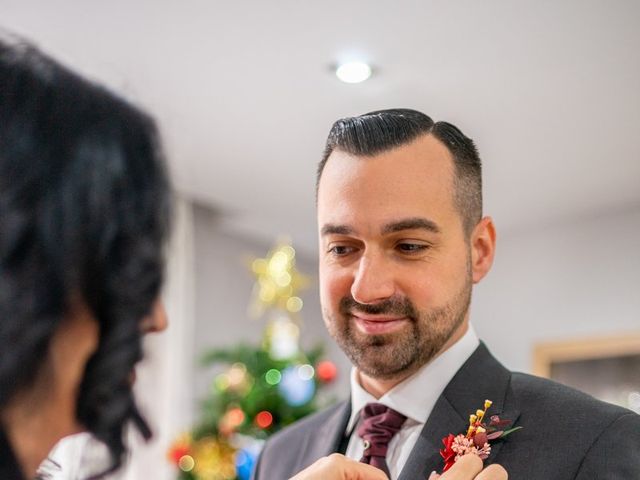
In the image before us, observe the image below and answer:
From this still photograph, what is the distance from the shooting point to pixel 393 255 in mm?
1363

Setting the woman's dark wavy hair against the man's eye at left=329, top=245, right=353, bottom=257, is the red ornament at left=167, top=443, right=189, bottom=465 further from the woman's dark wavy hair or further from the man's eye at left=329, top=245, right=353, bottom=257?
the woman's dark wavy hair

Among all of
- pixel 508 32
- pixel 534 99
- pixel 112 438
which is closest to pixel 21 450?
pixel 112 438

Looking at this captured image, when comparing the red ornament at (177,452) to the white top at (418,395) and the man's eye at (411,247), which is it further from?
the man's eye at (411,247)

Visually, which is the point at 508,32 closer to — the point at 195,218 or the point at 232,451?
the point at 232,451

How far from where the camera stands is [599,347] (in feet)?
16.2

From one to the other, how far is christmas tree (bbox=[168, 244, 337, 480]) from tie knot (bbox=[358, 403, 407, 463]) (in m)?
2.37

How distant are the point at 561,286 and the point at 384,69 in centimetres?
247

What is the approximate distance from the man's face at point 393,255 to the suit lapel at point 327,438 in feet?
0.62

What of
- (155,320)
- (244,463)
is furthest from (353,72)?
(155,320)

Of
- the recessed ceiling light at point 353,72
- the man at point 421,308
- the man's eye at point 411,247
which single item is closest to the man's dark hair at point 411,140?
the man at point 421,308

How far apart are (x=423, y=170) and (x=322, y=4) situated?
60.8 inches

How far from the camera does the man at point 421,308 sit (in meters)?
1.30

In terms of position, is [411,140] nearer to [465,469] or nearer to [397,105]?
[465,469]

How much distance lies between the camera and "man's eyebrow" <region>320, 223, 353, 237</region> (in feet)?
4.45
